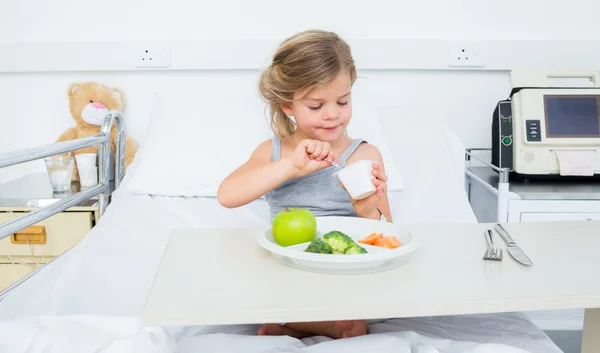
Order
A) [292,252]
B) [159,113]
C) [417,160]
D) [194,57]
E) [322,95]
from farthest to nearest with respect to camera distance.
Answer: [194,57]
[159,113]
[417,160]
[322,95]
[292,252]

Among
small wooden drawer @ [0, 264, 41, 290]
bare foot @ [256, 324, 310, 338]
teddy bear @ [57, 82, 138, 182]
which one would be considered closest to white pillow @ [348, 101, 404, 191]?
bare foot @ [256, 324, 310, 338]

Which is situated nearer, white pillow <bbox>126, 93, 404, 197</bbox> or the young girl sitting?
the young girl sitting

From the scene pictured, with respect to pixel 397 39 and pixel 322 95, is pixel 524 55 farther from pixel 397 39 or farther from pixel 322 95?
pixel 322 95

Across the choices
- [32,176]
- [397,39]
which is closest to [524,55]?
[397,39]

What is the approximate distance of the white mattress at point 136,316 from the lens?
0.87m

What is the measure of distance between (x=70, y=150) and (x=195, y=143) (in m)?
0.43

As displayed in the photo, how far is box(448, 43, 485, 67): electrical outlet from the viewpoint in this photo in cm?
233

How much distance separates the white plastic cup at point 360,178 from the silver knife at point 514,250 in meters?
0.24

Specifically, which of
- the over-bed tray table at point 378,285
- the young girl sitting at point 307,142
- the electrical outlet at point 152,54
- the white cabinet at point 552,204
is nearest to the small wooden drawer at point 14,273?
the electrical outlet at point 152,54

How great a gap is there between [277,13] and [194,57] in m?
0.35

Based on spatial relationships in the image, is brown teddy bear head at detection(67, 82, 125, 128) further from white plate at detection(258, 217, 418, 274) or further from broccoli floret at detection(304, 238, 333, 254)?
broccoli floret at detection(304, 238, 333, 254)

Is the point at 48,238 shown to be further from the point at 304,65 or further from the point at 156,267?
the point at 304,65

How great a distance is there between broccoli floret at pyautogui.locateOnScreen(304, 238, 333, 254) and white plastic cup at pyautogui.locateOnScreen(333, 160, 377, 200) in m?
0.15

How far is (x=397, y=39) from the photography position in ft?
7.64
